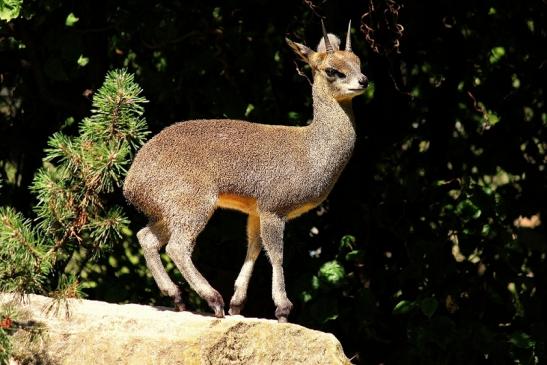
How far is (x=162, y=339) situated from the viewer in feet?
15.6

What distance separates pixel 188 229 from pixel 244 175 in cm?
43

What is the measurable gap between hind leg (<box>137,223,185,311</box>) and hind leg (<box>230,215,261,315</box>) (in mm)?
324

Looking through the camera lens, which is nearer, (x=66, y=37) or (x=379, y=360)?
(x=66, y=37)

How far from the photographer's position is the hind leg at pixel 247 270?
5.54 metres

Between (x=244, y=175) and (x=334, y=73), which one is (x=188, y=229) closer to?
(x=244, y=175)

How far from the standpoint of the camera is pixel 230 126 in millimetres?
5496

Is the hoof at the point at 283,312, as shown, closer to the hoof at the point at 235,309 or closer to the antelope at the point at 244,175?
the antelope at the point at 244,175

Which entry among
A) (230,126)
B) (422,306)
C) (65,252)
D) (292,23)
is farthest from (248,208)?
(292,23)

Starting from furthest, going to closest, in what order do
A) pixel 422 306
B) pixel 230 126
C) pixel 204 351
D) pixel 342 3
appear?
pixel 342 3
pixel 422 306
pixel 230 126
pixel 204 351

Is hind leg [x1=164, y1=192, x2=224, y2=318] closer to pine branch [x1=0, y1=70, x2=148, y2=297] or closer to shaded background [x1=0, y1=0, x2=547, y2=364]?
pine branch [x1=0, y1=70, x2=148, y2=297]

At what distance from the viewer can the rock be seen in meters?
4.74

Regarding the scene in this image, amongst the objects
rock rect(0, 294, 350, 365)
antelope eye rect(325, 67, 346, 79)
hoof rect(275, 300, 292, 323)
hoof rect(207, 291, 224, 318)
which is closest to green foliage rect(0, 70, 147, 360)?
rock rect(0, 294, 350, 365)

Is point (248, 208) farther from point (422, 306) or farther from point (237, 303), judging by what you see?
point (422, 306)

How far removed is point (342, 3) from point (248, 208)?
6.70 feet
